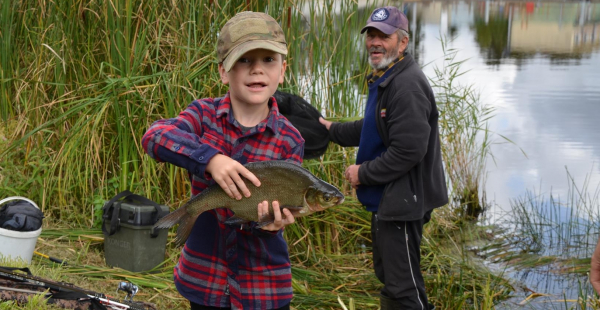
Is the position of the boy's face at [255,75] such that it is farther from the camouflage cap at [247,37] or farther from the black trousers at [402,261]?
the black trousers at [402,261]

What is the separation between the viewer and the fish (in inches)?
75.5

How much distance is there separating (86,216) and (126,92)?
103 cm

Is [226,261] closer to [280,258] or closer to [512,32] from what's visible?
[280,258]

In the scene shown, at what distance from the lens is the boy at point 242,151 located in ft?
6.48

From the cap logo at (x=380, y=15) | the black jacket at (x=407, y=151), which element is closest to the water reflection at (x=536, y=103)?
the cap logo at (x=380, y=15)

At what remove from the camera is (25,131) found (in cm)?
530

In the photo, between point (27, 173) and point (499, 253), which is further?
point (499, 253)

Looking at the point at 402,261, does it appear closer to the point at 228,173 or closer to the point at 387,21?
the point at 387,21

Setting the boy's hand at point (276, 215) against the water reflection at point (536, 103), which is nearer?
the boy's hand at point (276, 215)

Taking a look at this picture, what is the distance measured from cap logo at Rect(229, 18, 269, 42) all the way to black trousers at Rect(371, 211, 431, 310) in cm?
193

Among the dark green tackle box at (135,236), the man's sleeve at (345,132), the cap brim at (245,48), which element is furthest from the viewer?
the dark green tackle box at (135,236)

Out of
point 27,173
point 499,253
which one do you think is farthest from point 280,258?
point 499,253

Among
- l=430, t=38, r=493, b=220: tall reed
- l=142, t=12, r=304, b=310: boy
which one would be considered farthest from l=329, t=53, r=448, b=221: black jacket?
l=430, t=38, r=493, b=220: tall reed

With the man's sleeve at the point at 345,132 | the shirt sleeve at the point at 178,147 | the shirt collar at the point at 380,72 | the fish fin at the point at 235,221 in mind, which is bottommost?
the man's sleeve at the point at 345,132
